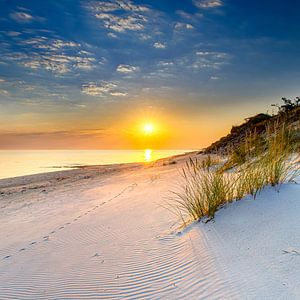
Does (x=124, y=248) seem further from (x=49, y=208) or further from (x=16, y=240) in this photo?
(x=49, y=208)

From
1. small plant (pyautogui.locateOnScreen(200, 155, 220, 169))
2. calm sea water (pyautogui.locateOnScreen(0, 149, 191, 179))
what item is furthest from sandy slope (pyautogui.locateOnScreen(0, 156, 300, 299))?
calm sea water (pyautogui.locateOnScreen(0, 149, 191, 179))

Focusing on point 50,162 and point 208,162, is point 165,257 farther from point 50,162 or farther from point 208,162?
point 50,162

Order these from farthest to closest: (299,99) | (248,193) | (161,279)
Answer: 1. (299,99)
2. (248,193)
3. (161,279)

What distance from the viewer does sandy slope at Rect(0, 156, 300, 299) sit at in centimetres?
234

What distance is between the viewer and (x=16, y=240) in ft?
15.2

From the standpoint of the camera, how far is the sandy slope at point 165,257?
7.68 ft

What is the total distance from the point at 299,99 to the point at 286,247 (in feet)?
49.7

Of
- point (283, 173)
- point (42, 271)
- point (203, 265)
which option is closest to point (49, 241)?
point (42, 271)

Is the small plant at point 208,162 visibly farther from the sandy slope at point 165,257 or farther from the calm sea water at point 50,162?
the calm sea water at point 50,162

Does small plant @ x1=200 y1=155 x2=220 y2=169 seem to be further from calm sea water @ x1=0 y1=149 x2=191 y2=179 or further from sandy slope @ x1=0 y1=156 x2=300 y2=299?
calm sea water @ x1=0 y1=149 x2=191 y2=179

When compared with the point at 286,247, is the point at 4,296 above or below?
below

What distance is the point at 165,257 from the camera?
3.06 m

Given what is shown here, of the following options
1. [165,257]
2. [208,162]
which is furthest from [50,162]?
[165,257]

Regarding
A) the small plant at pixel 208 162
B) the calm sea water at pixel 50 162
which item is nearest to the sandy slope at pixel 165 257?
the small plant at pixel 208 162
